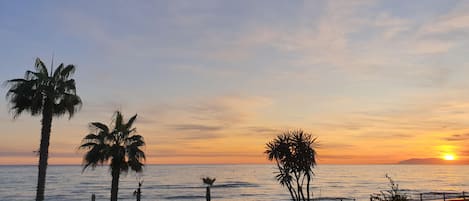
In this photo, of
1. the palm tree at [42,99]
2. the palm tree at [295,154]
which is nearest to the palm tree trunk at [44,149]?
the palm tree at [42,99]

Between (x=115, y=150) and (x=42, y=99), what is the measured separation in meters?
5.80

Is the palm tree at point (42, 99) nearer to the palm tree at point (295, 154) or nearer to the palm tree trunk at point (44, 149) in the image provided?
the palm tree trunk at point (44, 149)

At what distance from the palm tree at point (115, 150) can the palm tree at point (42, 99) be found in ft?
12.8

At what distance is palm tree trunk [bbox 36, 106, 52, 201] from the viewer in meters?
22.7

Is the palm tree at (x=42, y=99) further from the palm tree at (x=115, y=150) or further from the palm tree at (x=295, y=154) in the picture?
the palm tree at (x=295, y=154)

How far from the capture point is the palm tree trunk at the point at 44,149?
2268 cm

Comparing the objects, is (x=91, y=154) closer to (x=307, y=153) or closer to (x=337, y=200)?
(x=307, y=153)

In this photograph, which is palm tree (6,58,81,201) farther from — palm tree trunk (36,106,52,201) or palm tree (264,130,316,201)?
palm tree (264,130,316,201)

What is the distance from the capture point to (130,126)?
28.5m

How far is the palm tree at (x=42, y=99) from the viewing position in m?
22.9

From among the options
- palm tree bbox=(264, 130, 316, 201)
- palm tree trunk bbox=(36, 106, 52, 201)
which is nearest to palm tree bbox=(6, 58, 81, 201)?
palm tree trunk bbox=(36, 106, 52, 201)

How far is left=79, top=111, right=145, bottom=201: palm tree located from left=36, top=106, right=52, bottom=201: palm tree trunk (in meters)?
4.24

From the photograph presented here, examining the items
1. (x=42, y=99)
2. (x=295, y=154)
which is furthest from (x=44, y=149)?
(x=295, y=154)

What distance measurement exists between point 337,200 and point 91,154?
55.0 metres
